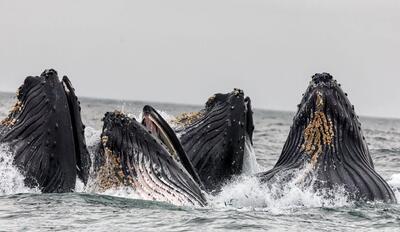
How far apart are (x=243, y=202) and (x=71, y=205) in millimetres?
2469

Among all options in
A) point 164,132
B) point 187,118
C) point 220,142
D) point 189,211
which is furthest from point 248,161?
point 189,211

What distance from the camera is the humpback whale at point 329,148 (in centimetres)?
1238

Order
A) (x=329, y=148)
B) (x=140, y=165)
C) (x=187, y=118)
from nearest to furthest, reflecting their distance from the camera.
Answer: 1. (x=140, y=165)
2. (x=329, y=148)
3. (x=187, y=118)

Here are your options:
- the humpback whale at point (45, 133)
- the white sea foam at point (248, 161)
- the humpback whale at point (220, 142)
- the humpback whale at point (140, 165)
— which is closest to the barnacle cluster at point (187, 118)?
the humpback whale at point (220, 142)

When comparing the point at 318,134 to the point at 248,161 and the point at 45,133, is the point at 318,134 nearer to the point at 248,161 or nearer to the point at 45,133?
the point at 248,161

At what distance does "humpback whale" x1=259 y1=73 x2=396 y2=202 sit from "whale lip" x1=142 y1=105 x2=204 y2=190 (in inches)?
58.0

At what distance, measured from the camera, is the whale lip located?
1172 centimetres

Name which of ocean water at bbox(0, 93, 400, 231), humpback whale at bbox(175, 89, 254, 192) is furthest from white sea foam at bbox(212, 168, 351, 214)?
humpback whale at bbox(175, 89, 254, 192)

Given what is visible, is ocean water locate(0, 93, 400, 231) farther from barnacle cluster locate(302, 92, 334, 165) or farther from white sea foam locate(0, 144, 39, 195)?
barnacle cluster locate(302, 92, 334, 165)

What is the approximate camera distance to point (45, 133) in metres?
11.5

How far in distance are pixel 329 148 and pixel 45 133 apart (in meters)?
3.70

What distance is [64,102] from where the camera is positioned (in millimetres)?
11719

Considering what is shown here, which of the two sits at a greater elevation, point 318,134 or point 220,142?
point 318,134

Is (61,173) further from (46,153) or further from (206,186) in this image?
(206,186)
